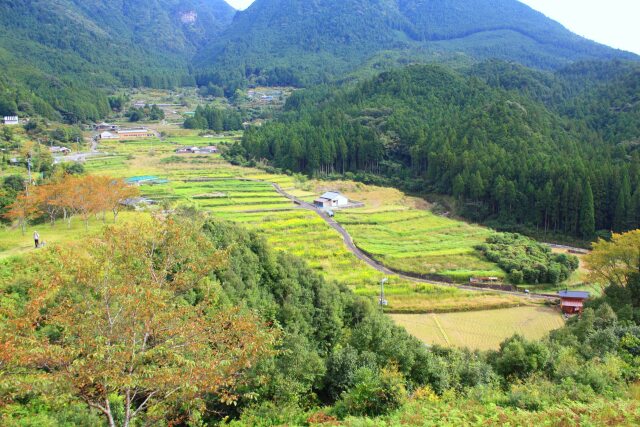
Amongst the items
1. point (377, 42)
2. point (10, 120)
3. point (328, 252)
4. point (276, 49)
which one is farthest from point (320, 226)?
point (276, 49)

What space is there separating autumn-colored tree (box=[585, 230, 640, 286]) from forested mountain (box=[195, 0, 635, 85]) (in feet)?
377

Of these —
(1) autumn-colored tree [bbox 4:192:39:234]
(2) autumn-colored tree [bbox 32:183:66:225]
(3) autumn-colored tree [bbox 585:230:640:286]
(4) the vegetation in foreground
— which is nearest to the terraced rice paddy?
(3) autumn-colored tree [bbox 585:230:640:286]

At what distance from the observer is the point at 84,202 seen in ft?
82.3

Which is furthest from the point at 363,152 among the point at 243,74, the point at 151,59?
the point at 151,59

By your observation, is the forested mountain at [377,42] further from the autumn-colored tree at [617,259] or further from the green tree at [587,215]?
the autumn-colored tree at [617,259]

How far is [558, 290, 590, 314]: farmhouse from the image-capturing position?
28234mm

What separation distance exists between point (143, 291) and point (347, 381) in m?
7.46

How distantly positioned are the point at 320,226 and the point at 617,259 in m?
22.0

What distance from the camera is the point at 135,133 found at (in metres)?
83.6

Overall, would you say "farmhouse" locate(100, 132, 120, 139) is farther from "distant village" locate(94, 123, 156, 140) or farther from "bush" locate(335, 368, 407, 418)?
"bush" locate(335, 368, 407, 418)

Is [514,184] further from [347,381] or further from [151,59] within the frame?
[151,59]

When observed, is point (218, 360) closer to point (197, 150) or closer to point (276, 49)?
point (197, 150)

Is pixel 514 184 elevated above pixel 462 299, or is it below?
above

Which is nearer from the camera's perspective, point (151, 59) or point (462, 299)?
point (462, 299)
